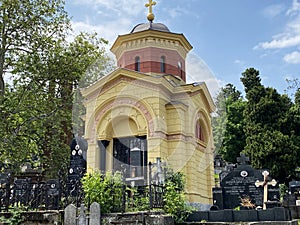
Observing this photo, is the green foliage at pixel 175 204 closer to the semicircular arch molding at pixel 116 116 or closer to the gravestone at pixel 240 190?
the gravestone at pixel 240 190

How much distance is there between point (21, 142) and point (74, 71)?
16.0ft

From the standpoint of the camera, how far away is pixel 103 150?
1564cm

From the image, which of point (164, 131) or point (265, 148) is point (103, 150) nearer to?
Answer: point (164, 131)

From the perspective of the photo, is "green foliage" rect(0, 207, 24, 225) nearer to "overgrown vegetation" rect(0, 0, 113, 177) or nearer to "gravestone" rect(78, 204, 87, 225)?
"gravestone" rect(78, 204, 87, 225)

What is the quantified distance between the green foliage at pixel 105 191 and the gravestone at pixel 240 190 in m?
5.37

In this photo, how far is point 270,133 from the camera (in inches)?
992

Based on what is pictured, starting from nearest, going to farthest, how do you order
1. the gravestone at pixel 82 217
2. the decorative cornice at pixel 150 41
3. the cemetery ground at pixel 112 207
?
the cemetery ground at pixel 112 207 < the gravestone at pixel 82 217 < the decorative cornice at pixel 150 41

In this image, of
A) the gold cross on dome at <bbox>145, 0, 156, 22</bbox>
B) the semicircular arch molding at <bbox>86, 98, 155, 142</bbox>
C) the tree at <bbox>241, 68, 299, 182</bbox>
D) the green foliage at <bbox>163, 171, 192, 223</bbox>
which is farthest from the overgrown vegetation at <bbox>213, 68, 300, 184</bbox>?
the green foliage at <bbox>163, 171, 192, 223</bbox>

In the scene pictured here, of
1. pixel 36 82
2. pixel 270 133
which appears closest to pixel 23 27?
pixel 36 82

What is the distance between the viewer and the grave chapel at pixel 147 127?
14.5 meters

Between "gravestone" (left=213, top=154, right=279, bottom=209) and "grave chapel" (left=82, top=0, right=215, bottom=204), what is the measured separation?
1663 mm

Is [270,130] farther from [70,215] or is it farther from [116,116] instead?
[70,215]

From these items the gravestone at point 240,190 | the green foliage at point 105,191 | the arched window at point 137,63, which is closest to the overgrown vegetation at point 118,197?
the green foliage at point 105,191

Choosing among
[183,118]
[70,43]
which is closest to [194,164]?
[183,118]
